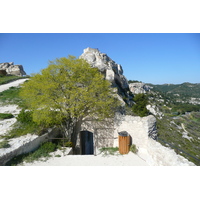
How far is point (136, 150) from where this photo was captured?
8438 millimetres

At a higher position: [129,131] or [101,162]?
[129,131]

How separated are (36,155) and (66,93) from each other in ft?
14.3

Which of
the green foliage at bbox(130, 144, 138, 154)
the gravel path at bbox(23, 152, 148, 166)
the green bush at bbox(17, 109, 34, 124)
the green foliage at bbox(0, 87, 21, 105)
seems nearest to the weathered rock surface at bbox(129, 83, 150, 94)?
the green foliage at bbox(0, 87, 21, 105)

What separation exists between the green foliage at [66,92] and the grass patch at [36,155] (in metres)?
1.67

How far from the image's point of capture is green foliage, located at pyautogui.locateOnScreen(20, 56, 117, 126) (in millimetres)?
8961

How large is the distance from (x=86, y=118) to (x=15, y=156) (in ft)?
18.1

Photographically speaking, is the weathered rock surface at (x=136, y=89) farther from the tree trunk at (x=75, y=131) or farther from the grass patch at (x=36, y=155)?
the grass patch at (x=36, y=155)

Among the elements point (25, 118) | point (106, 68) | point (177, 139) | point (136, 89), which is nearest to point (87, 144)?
point (25, 118)

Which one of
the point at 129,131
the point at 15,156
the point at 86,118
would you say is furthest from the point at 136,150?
the point at 15,156

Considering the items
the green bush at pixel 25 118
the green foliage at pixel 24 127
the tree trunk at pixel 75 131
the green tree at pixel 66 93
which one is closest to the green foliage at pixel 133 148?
the green tree at pixel 66 93

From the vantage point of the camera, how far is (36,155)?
7.51 m

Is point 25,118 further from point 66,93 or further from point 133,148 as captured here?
point 133,148

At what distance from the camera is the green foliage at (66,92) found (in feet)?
29.4

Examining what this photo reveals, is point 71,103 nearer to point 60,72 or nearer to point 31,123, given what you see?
point 60,72
